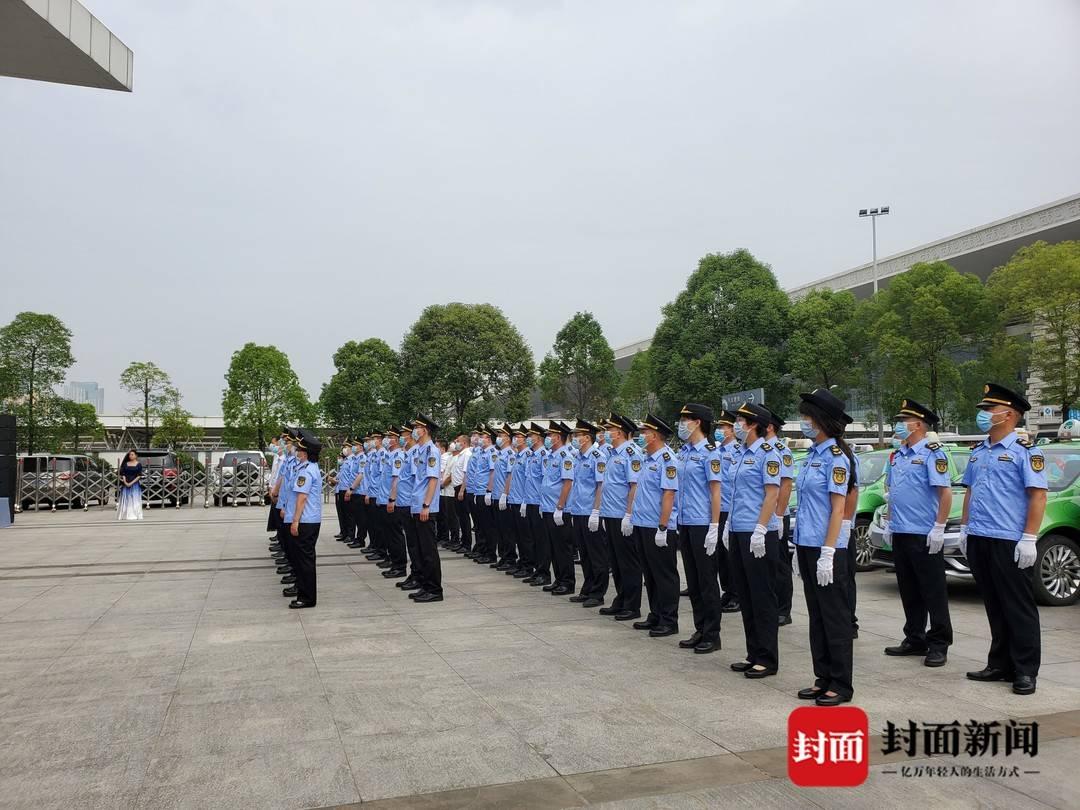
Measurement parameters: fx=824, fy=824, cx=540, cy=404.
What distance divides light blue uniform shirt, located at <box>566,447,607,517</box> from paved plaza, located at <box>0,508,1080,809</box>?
1.11 m

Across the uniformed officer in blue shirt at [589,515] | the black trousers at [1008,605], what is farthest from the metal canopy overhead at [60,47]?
the black trousers at [1008,605]

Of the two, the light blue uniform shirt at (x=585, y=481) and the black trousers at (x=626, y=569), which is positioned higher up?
the light blue uniform shirt at (x=585, y=481)

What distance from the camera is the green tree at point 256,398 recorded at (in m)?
43.5

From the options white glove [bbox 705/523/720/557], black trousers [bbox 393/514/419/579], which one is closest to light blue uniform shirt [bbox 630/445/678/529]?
white glove [bbox 705/523/720/557]

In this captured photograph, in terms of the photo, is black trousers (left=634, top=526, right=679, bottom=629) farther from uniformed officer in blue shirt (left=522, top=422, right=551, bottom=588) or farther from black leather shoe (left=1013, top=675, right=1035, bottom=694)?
uniformed officer in blue shirt (left=522, top=422, right=551, bottom=588)

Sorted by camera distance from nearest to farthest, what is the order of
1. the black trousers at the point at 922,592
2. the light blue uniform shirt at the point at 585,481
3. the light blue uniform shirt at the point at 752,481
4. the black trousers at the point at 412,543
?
the light blue uniform shirt at the point at 752,481 < the black trousers at the point at 922,592 < the light blue uniform shirt at the point at 585,481 < the black trousers at the point at 412,543

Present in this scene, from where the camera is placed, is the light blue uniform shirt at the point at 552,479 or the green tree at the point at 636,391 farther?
the green tree at the point at 636,391

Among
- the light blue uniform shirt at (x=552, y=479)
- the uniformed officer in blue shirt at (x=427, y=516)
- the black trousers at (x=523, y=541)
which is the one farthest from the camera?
the black trousers at (x=523, y=541)

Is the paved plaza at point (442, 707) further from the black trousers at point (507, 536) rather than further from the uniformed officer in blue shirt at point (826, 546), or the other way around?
the black trousers at point (507, 536)

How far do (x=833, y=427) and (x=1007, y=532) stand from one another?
1423mm

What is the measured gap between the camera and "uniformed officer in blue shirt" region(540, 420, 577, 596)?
388 inches

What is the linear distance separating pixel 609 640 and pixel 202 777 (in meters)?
3.87

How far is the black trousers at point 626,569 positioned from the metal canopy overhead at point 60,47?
40.1 ft

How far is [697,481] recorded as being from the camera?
23.6ft
